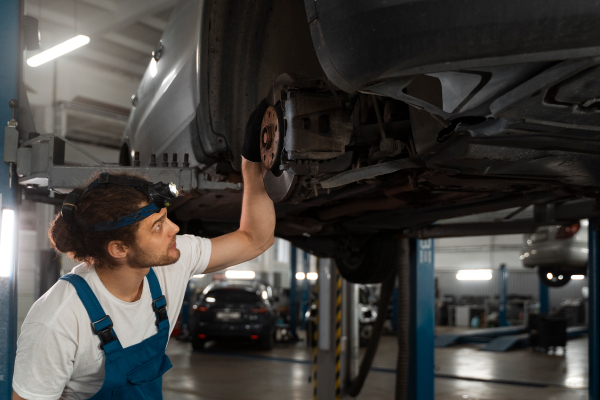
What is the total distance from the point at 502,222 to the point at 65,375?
2728mm

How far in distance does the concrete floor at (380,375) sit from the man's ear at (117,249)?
4753 mm

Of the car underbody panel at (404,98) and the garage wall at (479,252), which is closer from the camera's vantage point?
the car underbody panel at (404,98)

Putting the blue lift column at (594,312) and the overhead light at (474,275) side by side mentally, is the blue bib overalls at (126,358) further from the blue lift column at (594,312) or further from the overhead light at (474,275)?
the overhead light at (474,275)

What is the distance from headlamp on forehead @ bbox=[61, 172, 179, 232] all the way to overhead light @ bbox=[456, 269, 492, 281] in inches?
805

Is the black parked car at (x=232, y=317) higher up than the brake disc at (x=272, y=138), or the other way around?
the brake disc at (x=272, y=138)

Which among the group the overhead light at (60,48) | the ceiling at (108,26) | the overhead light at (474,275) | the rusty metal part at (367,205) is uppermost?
the ceiling at (108,26)

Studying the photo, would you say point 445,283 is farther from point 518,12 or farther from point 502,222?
point 518,12

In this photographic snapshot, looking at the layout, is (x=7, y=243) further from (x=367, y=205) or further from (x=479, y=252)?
(x=479, y=252)

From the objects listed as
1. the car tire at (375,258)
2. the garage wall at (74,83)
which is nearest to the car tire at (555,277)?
the car tire at (375,258)

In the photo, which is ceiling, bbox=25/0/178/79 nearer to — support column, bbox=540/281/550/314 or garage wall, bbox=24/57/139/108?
garage wall, bbox=24/57/139/108

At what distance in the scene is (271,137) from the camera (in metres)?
1.54

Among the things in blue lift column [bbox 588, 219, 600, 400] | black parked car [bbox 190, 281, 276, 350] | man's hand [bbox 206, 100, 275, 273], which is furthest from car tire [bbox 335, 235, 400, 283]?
black parked car [bbox 190, 281, 276, 350]

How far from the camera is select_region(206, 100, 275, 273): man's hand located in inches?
64.9

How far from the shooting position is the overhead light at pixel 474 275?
2046 centimetres
